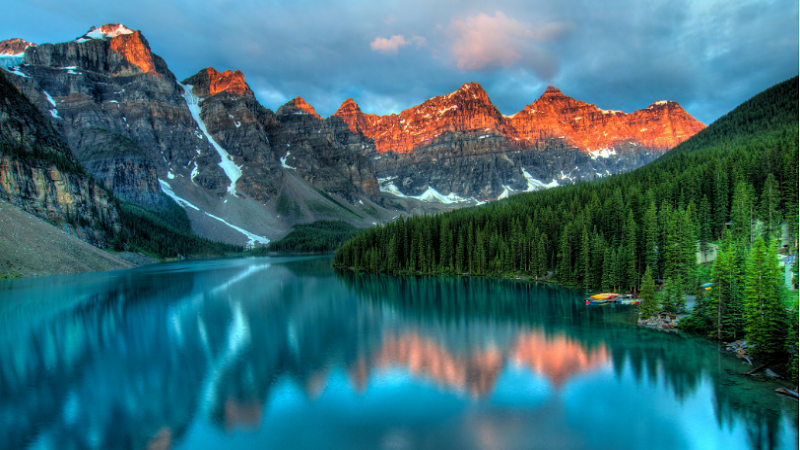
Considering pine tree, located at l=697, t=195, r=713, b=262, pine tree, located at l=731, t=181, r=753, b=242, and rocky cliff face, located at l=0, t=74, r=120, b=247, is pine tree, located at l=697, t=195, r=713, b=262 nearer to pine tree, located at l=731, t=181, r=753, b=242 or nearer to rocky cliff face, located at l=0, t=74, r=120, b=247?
pine tree, located at l=731, t=181, r=753, b=242

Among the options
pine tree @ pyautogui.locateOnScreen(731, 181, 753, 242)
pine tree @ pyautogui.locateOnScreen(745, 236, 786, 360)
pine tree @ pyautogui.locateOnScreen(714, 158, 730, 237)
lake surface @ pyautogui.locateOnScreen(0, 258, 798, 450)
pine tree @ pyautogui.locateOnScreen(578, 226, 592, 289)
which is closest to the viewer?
lake surface @ pyautogui.locateOnScreen(0, 258, 798, 450)

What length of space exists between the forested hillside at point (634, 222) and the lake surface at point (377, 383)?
13.2 m

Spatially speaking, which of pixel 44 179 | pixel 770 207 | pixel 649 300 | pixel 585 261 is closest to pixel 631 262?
pixel 585 261

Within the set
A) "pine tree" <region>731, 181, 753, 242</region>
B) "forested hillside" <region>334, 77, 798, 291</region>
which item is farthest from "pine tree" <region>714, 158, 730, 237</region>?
"pine tree" <region>731, 181, 753, 242</region>

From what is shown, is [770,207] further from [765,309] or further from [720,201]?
[765,309]

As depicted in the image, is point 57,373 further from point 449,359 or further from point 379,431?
point 449,359

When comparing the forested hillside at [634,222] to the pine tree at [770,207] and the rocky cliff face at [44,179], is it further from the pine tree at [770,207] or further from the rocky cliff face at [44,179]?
the rocky cliff face at [44,179]

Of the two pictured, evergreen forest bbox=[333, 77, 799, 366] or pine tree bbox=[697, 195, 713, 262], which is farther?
pine tree bbox=[697, 195, 713, 262]

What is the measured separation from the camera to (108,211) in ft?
441

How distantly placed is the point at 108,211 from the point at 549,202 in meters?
128

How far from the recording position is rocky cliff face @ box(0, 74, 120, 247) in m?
106

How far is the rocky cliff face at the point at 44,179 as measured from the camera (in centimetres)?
10562

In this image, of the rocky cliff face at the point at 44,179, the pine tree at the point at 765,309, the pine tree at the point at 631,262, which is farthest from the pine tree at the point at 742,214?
the rocky cliff face at the point at 44,179

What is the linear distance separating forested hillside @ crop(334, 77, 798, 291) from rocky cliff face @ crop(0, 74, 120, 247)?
7144 cm
